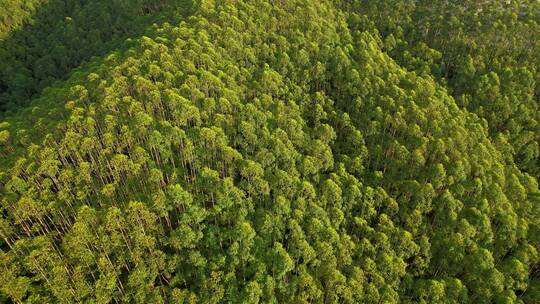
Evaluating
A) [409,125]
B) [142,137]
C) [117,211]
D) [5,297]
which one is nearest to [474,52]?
[409,125]

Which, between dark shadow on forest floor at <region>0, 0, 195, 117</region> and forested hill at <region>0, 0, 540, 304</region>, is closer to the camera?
forested hill at <region>0, 0, 540, 304</region>

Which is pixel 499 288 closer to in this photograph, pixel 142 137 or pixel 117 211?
pixel 117 211

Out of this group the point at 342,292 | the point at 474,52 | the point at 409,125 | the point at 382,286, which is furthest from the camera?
the point at 474,52

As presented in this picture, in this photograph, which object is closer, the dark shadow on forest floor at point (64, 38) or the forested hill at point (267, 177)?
the forested hill at point (267, 177)
